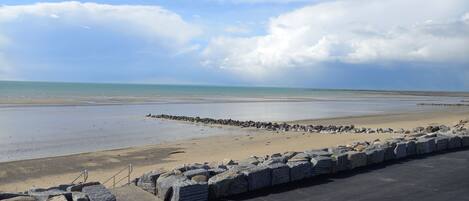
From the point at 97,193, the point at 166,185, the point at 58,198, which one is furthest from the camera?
the point at 166,185

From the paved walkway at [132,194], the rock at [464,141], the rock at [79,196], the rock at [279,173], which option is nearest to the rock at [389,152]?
the rock at [464,141]

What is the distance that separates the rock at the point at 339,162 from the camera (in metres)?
8.41

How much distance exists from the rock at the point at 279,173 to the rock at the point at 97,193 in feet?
8.06

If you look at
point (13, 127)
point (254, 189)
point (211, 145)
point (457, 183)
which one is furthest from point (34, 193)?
point (13, 127)

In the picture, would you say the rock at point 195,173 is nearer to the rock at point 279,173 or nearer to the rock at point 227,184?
the rock at point 227,184

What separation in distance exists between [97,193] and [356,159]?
185 inches

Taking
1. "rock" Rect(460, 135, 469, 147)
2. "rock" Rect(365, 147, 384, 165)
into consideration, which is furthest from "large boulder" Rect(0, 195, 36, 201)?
"rock" Rect(460, 135, 469, 147)

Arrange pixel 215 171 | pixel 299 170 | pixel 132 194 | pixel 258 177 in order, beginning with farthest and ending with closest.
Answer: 1. pixel 299 170
2. pixel 215 171
3. pixel 258 177
4. pixel 132 194

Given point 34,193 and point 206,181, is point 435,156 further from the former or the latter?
point 34,193

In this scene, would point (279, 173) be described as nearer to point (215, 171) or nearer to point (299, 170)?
point (299, 170)

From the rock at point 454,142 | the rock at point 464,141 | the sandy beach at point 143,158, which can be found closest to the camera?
the rock at point 454,142

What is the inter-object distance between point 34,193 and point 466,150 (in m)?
8.99

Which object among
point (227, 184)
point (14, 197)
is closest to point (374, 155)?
point (227, 184)

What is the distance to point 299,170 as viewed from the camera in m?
7.77
